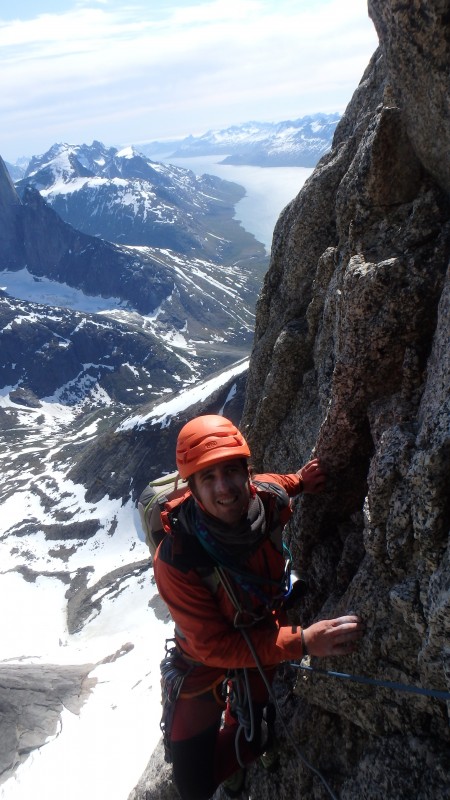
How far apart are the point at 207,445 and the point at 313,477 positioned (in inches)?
122

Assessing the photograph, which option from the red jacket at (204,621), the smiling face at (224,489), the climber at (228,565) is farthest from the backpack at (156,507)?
the smiling face at (224,489)

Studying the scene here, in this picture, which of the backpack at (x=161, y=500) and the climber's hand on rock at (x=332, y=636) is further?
the backpack at (x=161, y=500)

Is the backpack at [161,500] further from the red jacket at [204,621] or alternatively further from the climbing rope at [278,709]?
the climbing rope at [278,709]

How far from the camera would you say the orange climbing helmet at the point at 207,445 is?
278 inches

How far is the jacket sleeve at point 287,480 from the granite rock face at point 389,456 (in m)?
0.73

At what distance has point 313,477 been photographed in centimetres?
959

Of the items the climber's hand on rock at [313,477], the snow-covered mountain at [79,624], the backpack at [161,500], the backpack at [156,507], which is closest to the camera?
the backpack at [161,500]

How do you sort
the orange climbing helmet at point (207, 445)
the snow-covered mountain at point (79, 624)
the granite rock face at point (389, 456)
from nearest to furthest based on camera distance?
the granite rock face at point (389, 456)
the orange climbing helmet at point (207, 445)
the snow-covered mountain at point (79, 624)

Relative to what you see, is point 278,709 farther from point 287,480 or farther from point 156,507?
point 156,507

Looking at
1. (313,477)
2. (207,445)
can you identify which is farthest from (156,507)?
(313,477)

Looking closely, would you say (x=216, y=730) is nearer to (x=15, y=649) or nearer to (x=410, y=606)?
(x=410, y=606)

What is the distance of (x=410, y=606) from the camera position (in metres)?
6.54

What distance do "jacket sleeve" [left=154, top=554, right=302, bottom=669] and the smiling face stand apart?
849 millimetres

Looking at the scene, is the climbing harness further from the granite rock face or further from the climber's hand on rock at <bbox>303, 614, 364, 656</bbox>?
the climber's hand on rock at <bbox>303, 614, 364, 656</bbox>
